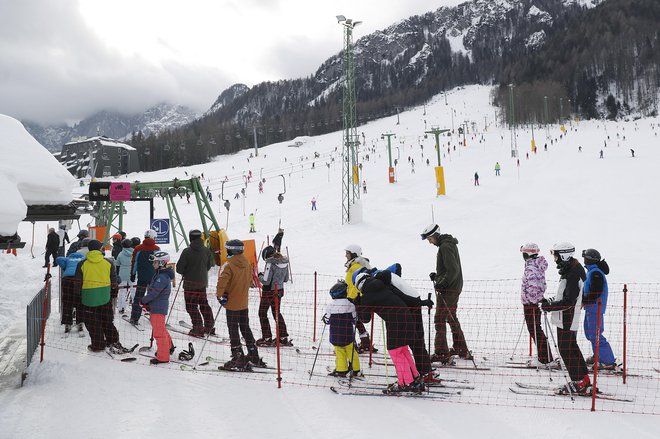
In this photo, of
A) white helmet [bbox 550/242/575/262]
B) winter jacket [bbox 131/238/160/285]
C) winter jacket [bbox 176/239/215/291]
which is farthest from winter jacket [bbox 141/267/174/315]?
white helmet [bbox 550/242/575/262]

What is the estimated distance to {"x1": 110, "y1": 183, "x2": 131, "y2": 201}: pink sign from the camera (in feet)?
52.6

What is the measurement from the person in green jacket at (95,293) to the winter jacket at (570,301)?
5.85m

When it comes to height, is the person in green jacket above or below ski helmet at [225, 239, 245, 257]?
below

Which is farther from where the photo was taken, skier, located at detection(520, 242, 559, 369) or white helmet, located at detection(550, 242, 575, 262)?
skier, located at detection(520, 242, 559, 369)

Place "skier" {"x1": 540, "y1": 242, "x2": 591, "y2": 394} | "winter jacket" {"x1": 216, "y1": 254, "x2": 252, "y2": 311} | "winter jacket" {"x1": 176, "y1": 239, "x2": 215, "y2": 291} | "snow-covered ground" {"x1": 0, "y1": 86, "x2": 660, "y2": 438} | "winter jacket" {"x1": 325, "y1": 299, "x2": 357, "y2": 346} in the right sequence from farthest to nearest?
1. "winter jacket" {"x1": 176, "y1": 239, "x2": 215, "y2": 291}
2. "winter jacket" {"x1": 216, "y1": 254, "x2": 252, "y2": 311}
3. "winter jacket" {"x1": 325, "y1": 299, "x2": 357, "y2": 346}
4. "skier" {"x1": 540, "y1": 242, "x2": 591, "y2": 394}
5. "snow-covered ground" {"x1": 0, "y1": 86, "x2": 660, "y2": 438}

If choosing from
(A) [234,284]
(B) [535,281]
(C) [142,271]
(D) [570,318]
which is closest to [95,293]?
(C) [142,271]

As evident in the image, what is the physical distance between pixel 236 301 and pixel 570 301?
408 cm

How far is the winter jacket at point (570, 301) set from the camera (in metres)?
5.55

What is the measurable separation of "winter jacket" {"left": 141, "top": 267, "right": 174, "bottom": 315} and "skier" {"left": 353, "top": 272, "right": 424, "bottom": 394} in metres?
2.77

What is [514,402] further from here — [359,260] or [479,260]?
[479,260]

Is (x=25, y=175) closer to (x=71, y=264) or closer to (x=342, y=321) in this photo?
(x=71, y=264)

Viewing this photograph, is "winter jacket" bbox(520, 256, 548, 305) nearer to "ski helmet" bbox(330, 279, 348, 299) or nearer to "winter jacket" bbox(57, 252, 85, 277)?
"ski helmet" bbox(330, 279, 348, 299)

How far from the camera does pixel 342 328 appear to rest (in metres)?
5.95

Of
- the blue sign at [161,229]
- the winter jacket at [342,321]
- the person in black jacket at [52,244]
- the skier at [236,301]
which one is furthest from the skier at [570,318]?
the person in black jacket at [52,244]
